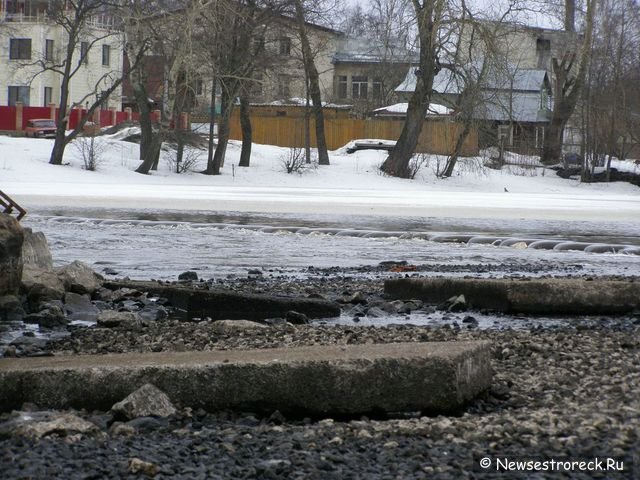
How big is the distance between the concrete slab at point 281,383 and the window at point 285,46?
39644 mm

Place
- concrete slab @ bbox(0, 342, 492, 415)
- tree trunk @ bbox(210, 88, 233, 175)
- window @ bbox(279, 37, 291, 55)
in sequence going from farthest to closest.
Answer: window @ bbox(279, 37, 291, 55), tree trunk @ bbox(210, 88, 233, 175), concrete slab @ bbox(0, 342, 492, 415)

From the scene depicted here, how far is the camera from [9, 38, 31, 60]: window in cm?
7525

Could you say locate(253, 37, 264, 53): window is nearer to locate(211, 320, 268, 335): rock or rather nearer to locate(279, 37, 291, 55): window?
locate(279, 37, 291, 55): window

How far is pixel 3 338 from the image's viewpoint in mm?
7691

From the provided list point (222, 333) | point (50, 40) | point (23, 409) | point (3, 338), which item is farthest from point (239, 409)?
point (50, 40)

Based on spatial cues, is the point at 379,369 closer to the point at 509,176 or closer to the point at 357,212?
the point at 357,212

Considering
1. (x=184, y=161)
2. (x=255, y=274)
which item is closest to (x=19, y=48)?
(x=184, y=161)

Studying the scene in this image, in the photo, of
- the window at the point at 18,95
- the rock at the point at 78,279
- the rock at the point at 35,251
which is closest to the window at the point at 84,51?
the window at the point at 18,95

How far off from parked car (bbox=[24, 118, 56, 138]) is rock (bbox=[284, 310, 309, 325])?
57.2 meters

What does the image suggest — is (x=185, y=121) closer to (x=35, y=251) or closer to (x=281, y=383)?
(x=35, y=251)

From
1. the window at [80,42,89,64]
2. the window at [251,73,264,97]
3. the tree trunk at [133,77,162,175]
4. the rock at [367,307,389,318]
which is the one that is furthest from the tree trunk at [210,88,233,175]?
the rock at [367,307,389,318]

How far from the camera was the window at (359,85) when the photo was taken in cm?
8994

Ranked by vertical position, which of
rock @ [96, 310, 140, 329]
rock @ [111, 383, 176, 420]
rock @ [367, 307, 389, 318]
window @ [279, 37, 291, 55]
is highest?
window @ [279, 37, 291, 55]

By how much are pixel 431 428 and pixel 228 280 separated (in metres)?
7.60
